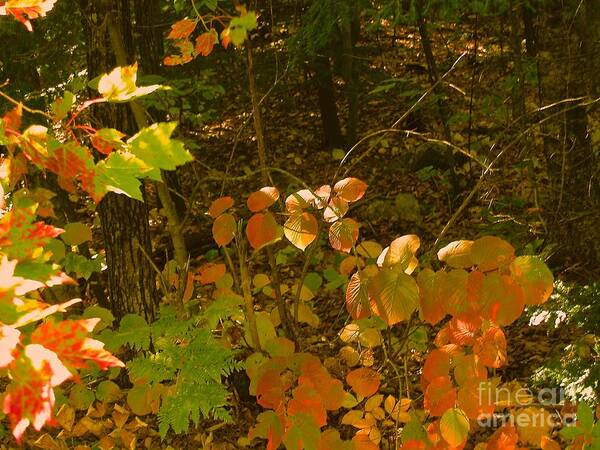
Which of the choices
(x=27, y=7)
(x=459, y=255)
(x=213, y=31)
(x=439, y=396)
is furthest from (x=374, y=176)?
(x=27, y=7)

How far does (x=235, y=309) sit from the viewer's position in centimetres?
317

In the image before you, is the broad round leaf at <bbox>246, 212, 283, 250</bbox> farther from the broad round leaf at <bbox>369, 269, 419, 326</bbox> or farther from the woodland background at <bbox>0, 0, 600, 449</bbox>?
the broad round leaf at <bbox>369, 269, 419, 326</bbox>

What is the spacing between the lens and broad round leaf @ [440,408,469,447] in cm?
234

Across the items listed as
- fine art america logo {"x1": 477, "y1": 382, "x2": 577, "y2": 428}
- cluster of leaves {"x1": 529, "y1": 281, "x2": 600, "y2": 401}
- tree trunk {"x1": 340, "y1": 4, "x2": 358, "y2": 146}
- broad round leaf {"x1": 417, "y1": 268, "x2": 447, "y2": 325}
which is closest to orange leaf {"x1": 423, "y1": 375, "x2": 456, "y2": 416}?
fine art america logo {"x1": 477, "y1": 382, "x2": 577, "y2": 428}

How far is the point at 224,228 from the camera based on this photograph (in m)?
2.86

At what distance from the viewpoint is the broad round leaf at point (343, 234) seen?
233cm

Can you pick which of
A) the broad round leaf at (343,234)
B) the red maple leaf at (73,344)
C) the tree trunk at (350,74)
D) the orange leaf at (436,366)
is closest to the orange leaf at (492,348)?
the orange leaf at (436,366)

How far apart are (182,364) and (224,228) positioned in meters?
0.65

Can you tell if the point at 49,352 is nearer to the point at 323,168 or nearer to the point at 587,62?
the point at 587,62

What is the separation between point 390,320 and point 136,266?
2432mm

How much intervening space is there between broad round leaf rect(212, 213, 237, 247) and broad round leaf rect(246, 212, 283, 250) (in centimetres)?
36

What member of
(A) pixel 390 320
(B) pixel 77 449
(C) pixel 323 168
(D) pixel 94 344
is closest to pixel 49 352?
(D) pixel 94 344

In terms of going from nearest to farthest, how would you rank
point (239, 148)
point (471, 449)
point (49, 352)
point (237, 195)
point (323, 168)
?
point (49, 352) → point (471, 449) → point (237, 195) → point (323, 168) → point (239, 148)

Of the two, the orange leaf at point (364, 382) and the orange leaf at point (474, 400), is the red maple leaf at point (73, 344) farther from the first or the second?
the orange leaf at point (364, 382)
